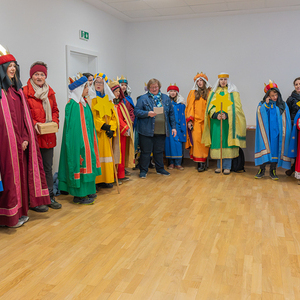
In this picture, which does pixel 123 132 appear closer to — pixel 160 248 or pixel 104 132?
pixel 104 132

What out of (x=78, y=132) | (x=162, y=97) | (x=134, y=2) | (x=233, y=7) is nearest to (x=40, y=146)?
(x=78, y=132)

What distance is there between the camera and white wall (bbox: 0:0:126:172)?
4.11 metres

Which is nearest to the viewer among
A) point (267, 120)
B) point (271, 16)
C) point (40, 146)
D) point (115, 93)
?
point (40, 146)

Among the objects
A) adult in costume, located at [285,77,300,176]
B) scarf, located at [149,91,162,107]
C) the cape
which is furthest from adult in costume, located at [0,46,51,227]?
adult in costume, located at [285,77,300,176]

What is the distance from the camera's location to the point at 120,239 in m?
3.01

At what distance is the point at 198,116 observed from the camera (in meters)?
5.84

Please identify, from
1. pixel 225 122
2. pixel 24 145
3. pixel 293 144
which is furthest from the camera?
pixel 225 122

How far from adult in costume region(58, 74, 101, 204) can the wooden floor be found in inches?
11.1

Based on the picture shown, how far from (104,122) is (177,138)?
1940 millimetres

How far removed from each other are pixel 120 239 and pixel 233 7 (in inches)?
183

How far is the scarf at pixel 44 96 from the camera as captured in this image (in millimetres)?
3680

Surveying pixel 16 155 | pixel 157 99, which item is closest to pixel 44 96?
pixel 16 155

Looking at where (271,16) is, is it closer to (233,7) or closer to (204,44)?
(233,7)

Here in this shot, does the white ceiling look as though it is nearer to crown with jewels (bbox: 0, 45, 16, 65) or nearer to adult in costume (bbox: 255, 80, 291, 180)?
adult in costume (bbox: 255, 80, 291, 180)
